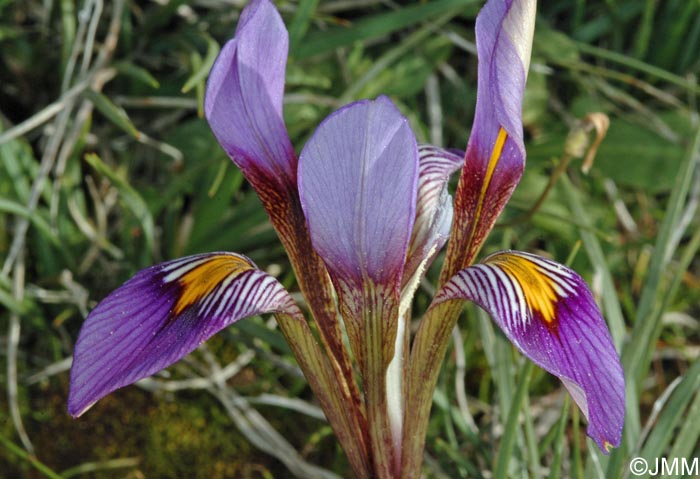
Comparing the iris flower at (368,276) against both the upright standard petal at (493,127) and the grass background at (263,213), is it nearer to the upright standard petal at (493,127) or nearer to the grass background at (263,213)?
the upright standard petal at (493,127)

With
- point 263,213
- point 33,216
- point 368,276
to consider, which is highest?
point 368,276

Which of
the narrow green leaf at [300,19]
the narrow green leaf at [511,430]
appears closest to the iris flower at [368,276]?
the narrow green leaf at [511,430]

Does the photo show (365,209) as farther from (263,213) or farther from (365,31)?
(365,31)

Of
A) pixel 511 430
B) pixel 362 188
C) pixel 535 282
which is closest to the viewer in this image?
pixel 362 188

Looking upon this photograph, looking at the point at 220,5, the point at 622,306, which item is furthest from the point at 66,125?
the point at 622,306

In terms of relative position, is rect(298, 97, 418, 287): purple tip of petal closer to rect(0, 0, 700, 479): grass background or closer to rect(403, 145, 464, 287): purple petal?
rect(403, 145, 464, 287): purple petal

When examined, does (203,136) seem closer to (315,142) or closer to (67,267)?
(67,267)

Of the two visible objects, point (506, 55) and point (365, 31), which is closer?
point (506, 55)

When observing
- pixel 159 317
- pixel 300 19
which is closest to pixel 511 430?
pixel 159 317
